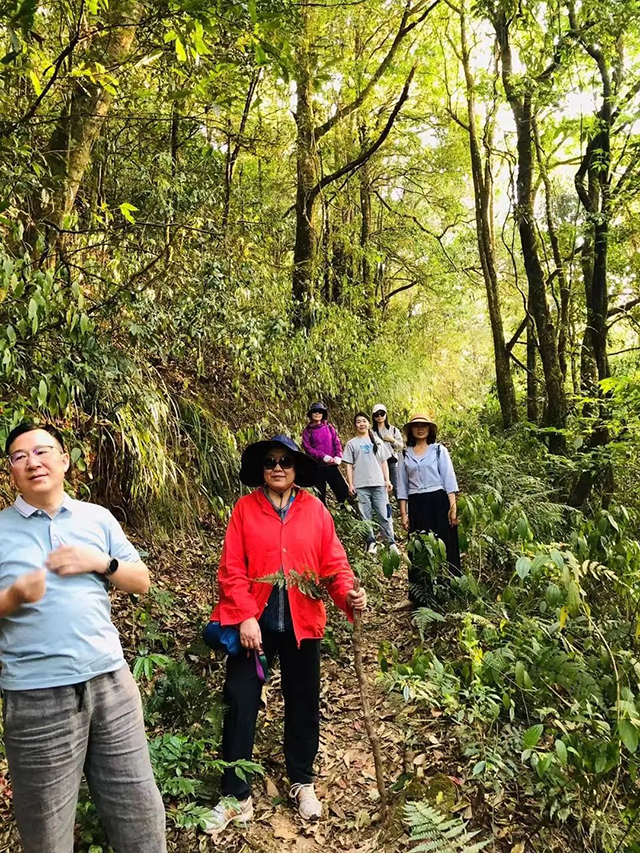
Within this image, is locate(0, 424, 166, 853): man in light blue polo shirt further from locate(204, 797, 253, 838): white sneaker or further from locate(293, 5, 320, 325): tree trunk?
locate(293, 5, 320, 325): tree trunk

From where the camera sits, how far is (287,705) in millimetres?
3326

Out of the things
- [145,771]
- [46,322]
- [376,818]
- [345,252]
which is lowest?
[376,818]

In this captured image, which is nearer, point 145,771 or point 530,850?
point 145,771

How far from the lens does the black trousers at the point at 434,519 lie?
554 cm

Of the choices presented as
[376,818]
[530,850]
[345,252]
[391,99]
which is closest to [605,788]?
[530,850]

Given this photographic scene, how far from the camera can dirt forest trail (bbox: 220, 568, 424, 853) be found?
3072 millimetres

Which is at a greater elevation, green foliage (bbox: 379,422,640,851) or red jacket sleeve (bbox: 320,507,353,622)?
red jacket sleeve (bbox: 320,507,353,622)

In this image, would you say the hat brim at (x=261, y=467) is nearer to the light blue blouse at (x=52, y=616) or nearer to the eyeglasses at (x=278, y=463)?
the eyeglasses at (x=278, y=463)

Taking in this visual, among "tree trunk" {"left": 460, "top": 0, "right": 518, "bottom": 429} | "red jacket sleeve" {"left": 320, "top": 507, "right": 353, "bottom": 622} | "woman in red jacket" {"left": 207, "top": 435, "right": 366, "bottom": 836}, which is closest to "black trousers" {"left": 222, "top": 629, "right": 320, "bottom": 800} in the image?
"woman in red jacket" {"left": 207, "top": 435, "right": 366, "bottom": 836}

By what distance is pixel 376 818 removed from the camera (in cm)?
323

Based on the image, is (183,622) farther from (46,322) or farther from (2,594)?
(2,594)

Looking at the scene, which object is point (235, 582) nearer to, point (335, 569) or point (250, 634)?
point (250, 634)

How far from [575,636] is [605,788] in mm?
1307

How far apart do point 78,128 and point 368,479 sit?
488cm
